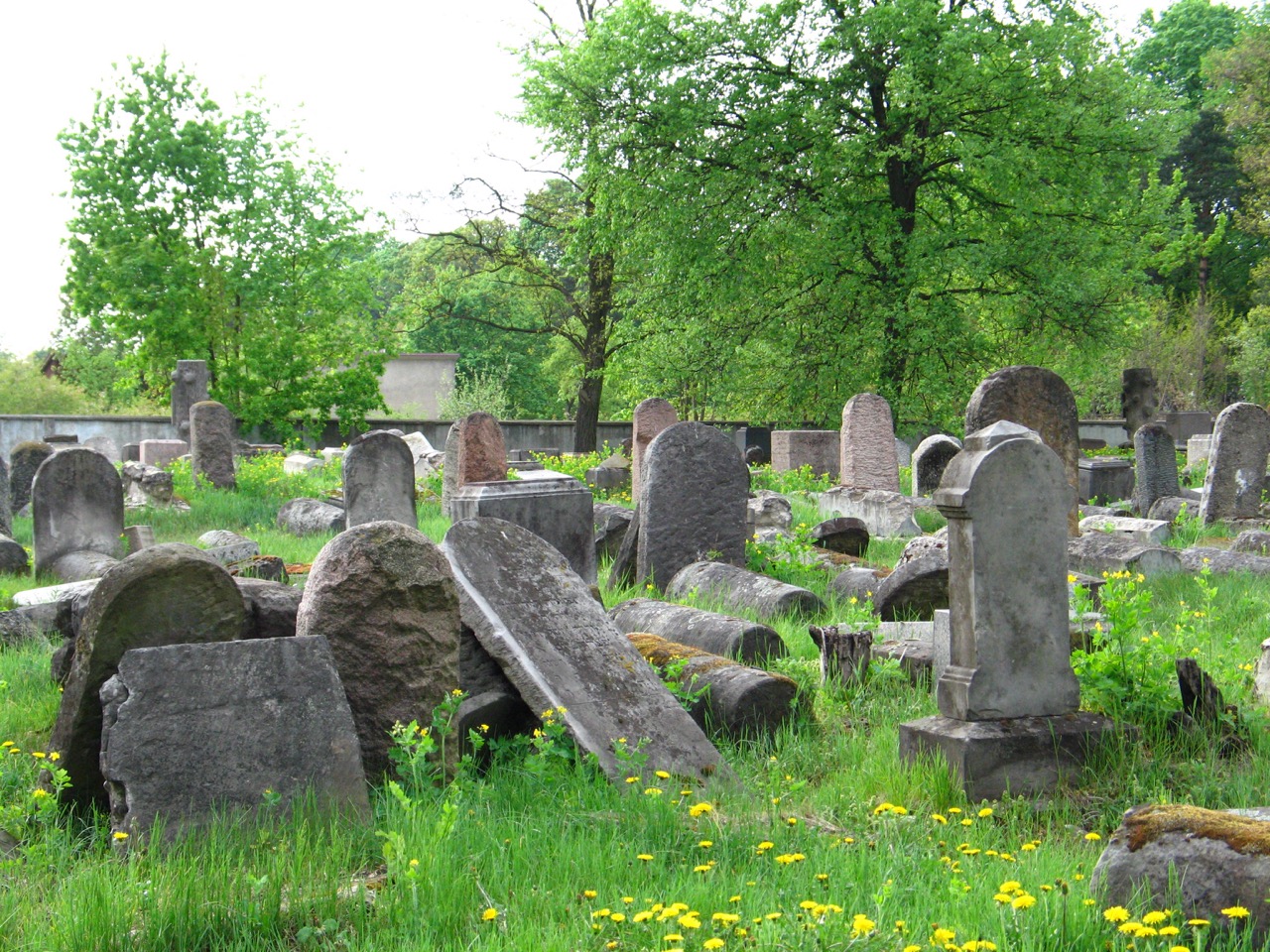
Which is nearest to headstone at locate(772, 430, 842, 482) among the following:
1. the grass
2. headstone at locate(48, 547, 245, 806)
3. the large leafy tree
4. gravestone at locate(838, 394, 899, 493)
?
the large leafy tree

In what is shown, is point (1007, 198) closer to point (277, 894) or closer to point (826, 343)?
point (826, 343)

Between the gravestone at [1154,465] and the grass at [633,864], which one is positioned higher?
the gravestone at [1154,465]

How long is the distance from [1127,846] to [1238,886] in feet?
0.99

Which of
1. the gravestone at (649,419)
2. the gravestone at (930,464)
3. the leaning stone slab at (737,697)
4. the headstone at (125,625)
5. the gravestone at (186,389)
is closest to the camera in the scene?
the headstone at (125,625)

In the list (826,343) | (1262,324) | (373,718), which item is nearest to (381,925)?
(373,718)

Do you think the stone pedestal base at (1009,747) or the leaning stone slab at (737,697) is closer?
the stone pedestal base at (1009,747)

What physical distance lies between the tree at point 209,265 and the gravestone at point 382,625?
83.1 ft

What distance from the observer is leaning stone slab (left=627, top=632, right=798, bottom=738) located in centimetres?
576

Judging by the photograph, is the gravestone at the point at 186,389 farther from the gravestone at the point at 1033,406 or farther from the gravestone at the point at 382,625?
the gravestone at the point at 382,625

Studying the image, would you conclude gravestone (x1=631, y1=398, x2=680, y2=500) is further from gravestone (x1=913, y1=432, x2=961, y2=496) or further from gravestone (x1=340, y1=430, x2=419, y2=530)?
gravestone (x1=340, y1=430, x2=419, y2=530)

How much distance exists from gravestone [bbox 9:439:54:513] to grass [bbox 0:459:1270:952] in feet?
41.1

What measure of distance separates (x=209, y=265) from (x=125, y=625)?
28.1 m

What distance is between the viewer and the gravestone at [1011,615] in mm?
5035

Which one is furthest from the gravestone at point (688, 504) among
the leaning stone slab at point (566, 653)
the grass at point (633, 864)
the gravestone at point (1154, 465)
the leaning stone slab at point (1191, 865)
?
the gravestone at point (1154, 465)
